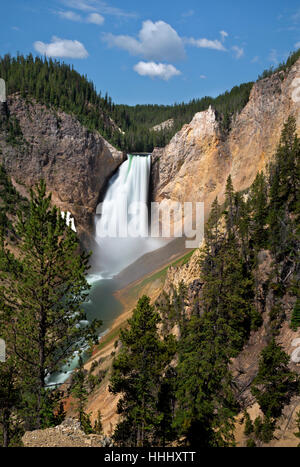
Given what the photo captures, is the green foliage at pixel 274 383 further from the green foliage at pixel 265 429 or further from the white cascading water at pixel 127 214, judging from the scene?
the white cascading water at pixel 127 214

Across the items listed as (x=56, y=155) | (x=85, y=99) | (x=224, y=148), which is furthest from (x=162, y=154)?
(x=85, y=99)

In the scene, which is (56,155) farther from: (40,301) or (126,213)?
(40,301)

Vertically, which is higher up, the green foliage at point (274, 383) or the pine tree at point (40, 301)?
the pine tree at point (40, 301)

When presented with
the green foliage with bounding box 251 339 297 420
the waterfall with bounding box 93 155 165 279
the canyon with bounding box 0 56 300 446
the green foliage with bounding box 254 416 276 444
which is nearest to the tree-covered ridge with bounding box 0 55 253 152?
the canyon with bounding box 0 56 300 446

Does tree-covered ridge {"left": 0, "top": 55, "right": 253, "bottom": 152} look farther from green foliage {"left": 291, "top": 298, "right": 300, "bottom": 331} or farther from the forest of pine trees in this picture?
the forest of pine trees

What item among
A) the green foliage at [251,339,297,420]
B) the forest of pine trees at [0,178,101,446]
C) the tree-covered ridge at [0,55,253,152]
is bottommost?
the green foliage at [251,339,297,420]

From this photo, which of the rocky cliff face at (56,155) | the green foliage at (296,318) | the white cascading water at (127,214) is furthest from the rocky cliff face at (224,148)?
the green foliage at (296,318)

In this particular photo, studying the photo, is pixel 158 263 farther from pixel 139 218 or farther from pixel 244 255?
pixel 244 255

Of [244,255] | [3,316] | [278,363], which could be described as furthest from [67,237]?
[244,255]

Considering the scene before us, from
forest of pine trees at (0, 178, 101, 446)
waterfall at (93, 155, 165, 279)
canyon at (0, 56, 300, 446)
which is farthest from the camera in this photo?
waterfall at (93, 155, 165, 279)
